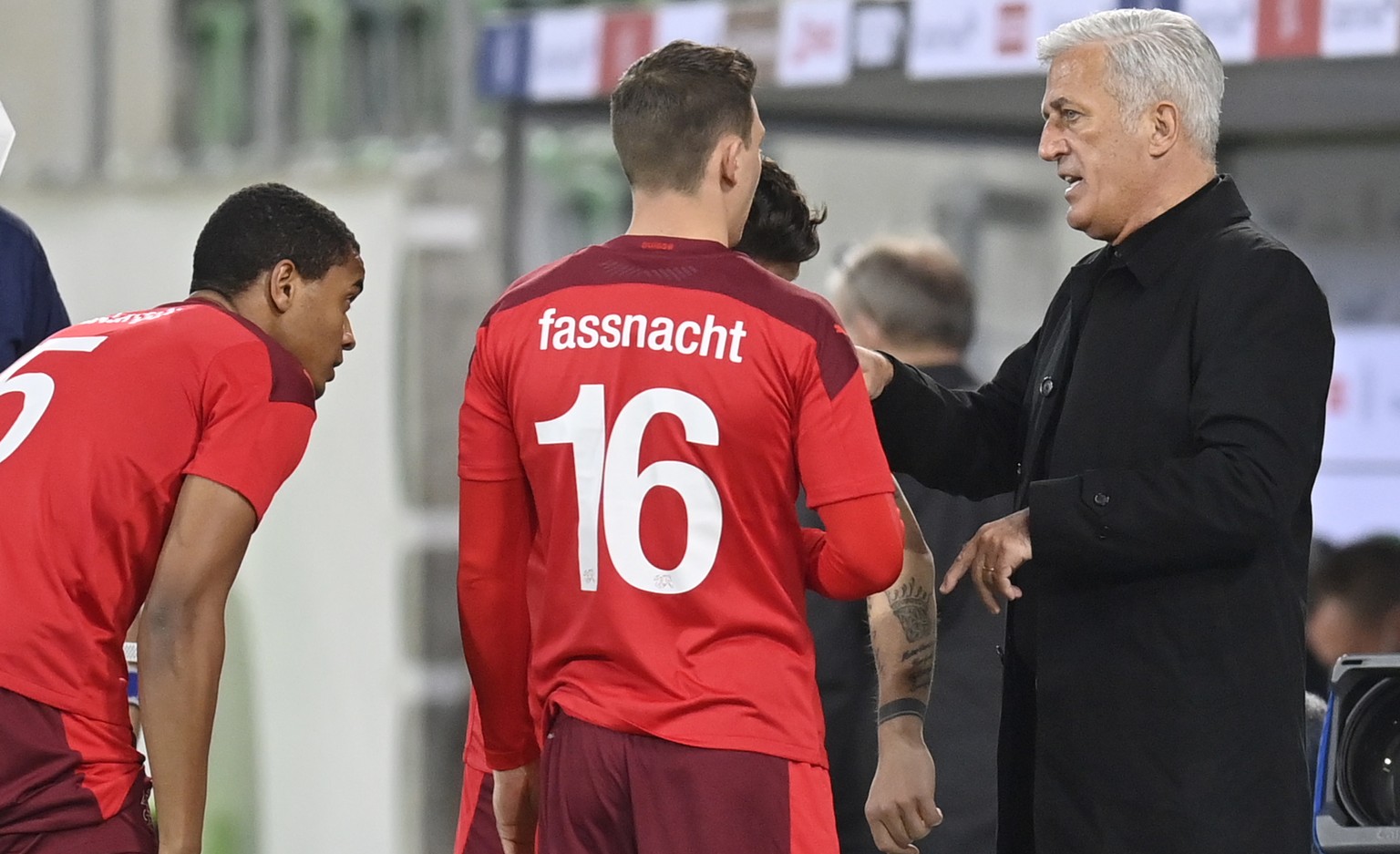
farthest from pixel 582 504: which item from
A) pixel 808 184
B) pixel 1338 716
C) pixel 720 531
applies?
pixel 808 184

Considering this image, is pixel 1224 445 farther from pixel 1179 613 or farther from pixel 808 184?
pixel 808 184

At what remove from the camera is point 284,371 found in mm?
2502

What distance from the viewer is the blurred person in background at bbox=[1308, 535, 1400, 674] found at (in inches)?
196

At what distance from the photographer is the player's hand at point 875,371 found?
2.71m

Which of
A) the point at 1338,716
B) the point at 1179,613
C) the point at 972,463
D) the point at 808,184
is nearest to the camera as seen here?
the point at 1179,613

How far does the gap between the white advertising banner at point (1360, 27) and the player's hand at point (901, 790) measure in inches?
85.4

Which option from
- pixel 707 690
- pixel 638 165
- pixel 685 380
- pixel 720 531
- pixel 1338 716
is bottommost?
pixel 1338 716

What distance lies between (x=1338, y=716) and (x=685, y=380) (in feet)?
4.61

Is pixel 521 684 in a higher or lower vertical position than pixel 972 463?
lower

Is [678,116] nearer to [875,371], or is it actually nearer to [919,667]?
[875,371]

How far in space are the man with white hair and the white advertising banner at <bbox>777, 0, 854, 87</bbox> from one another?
2.34m

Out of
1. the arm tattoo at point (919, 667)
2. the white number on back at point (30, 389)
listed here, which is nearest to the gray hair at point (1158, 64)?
the arm tattoo at point (919, 667)

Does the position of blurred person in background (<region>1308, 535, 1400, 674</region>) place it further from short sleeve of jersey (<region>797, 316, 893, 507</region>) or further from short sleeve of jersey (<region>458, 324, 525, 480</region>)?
short sleeve of jersey (<region>458, 324, 525, 480</region>)

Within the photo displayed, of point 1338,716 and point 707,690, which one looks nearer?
point 707,690
